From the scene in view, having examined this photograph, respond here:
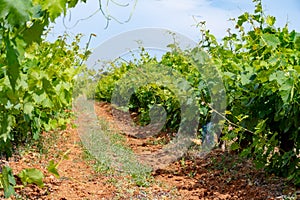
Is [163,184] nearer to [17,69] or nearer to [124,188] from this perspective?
[124,188]

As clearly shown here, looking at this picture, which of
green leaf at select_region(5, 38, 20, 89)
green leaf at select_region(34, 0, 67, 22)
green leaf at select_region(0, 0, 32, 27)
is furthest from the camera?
green leaf at select_region(34, 0, 67, 22)

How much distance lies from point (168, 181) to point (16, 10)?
4.51 meters

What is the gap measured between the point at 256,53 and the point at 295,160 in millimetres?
1279

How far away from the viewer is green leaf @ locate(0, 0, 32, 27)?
50.8 inches

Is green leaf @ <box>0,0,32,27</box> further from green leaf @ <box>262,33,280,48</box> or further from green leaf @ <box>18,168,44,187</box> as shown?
green leaf @ <box>262,33,280,48</box>

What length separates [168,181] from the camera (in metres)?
5.62

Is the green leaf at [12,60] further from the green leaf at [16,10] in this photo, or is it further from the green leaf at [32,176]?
the green leaf at [32,176]

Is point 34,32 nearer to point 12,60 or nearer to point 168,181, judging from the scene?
point 12,60

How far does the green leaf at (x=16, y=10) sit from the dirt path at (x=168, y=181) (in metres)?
3.26

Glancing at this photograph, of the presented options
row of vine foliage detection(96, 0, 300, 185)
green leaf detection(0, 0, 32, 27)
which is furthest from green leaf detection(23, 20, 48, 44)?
row of vine foliage detection(96, 0, 300, 185)

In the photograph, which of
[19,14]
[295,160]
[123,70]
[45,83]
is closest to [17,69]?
[19,14]

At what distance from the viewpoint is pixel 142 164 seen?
6531 mm

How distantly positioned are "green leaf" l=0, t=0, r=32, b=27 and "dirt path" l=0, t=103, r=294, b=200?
128 inches

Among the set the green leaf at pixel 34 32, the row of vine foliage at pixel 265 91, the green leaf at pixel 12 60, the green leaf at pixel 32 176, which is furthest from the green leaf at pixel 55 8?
the row of vine foliage at pixel 265 91
